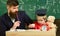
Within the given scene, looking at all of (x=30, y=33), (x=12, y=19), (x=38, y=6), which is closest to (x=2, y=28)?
(x=12, y=19)

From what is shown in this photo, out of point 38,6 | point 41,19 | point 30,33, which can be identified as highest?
point 38,6

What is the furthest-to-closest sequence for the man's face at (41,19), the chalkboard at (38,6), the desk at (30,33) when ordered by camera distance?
the chalkboard at (38,6)
the man's face at (41,19)
the desk at (30,33)

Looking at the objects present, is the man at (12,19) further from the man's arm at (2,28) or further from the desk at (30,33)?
the desk at (30,33)

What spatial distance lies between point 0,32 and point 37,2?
433 mm

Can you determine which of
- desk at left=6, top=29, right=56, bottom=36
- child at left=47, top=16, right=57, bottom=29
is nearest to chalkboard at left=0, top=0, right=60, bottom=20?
child at left=47, top=16, right=57, bottom=29

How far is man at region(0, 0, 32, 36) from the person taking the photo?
1547mm

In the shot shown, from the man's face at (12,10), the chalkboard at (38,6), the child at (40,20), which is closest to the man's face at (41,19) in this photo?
the child at (40,20)

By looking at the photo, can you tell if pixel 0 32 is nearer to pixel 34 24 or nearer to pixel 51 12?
pixel 34 24

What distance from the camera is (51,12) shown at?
165 centimetres

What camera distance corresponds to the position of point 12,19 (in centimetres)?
159

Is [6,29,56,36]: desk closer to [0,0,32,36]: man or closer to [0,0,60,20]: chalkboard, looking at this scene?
[0,0,32,36]: man

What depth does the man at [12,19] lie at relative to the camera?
155 cm

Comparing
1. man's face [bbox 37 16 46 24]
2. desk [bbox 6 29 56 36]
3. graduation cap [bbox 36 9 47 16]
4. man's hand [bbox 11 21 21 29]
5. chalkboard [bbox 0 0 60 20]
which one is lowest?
desk [bbox 6 29 56 36]

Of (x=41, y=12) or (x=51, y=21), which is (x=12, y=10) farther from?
(x=51, y=21)
